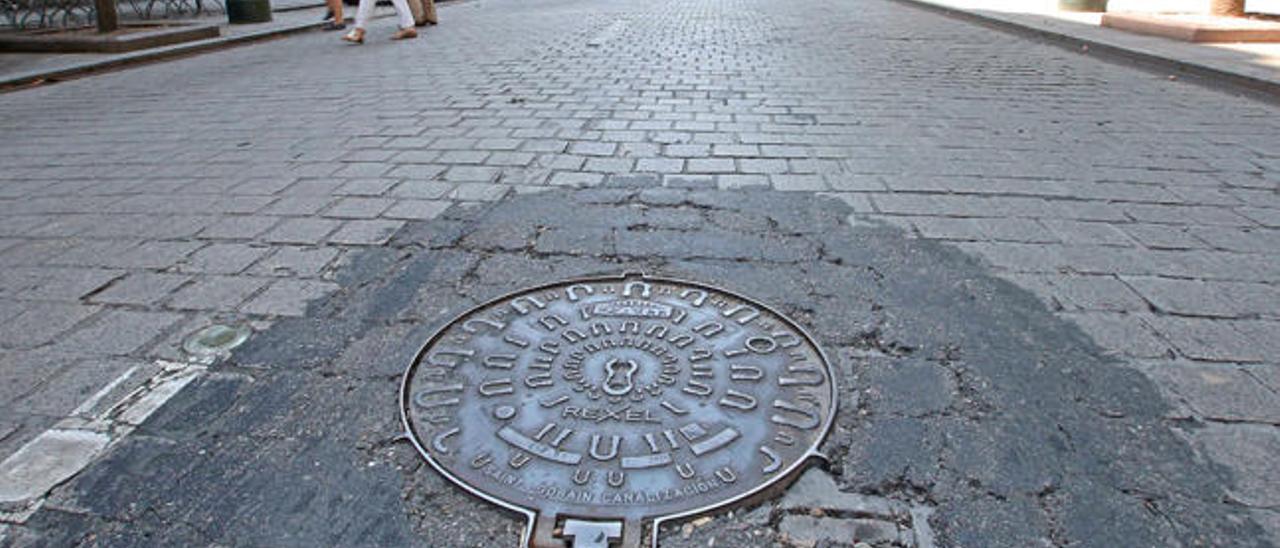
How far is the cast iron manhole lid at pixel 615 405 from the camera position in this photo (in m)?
1.88

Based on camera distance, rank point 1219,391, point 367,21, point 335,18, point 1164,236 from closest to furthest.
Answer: point 1219,391 < point 1164,236 < point 367,21 < point 335,18

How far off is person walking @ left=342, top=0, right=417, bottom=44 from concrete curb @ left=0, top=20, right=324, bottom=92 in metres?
1.46

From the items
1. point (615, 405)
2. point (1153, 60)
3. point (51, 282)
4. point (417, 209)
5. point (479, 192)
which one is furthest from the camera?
point (1153, 60)

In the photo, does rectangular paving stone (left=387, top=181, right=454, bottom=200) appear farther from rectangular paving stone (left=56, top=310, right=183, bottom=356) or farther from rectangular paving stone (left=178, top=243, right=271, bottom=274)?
rectangular paving stone (left=56, top=310, right=183, bottom=356)

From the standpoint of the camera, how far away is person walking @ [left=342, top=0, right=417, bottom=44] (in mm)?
10820

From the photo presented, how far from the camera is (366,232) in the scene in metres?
3.65

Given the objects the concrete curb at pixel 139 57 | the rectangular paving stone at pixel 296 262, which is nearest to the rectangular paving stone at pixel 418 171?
the rectangular paving stone at pixel 296 262

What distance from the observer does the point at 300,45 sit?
11.2 meters

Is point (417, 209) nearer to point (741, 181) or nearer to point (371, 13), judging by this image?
point (741, 181)

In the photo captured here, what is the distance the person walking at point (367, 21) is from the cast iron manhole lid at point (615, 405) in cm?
938

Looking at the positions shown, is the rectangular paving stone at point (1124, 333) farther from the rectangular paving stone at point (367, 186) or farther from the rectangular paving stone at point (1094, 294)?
the rectangular paving stone at point (367, 186)

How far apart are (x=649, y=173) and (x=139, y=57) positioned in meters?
8.41

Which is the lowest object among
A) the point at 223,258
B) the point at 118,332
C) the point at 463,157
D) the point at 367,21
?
the point at 118,332

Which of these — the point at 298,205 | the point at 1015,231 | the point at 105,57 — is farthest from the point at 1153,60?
the point at 105,57
